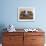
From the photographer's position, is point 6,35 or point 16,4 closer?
point 6,35

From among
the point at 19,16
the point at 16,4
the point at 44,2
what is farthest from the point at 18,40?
the point at 44,2

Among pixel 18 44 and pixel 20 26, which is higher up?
pixel 20 26

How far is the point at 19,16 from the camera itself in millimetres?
4164

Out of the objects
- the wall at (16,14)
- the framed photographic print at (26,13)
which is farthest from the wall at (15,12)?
the framed photographic print at (26,13)

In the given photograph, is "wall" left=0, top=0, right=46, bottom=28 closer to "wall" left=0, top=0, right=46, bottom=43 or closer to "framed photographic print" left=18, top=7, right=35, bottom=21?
"wall" left=0, top=0, right=46, bottom=43

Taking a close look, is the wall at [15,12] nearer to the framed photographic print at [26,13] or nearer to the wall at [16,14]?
the wall at [16,14]

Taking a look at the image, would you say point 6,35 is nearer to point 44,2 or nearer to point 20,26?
point 20,26

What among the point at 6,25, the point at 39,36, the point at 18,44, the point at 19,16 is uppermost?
the point at 19,16

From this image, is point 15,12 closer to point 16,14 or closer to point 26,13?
point 16,14

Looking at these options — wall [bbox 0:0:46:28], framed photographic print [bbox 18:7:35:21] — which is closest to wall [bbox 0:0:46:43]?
wall [bbox 0:0:46:28]

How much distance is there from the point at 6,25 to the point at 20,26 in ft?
1.48

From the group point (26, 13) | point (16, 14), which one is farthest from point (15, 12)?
point (26, 13)

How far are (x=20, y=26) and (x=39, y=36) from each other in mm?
803

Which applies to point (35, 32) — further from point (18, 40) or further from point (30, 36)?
point (18, 40)
